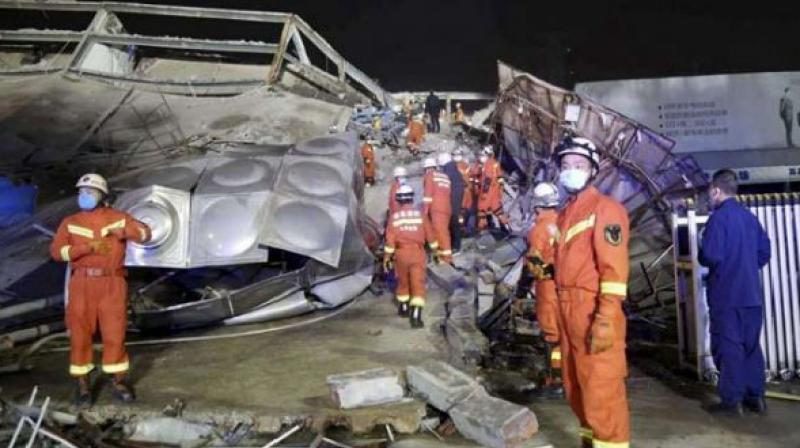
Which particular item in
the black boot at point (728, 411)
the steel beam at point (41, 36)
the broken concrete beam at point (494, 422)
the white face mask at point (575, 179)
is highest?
the steel beam at point (41, 36)

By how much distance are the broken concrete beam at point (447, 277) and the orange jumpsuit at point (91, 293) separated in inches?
186

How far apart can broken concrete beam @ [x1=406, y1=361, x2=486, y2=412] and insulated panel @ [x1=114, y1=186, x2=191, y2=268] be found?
11.4ft

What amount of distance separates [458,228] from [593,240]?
793cm

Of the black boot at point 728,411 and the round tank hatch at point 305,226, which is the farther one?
the round tank hatch at point 305,226

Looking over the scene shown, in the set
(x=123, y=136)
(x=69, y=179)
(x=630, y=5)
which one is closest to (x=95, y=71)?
(x=123, y=136)

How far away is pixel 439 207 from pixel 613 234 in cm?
668

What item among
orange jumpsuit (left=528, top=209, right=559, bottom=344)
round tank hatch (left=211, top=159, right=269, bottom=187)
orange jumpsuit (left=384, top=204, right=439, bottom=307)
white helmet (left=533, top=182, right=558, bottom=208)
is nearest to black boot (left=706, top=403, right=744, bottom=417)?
orange jumpsuit (left=528, top=209, right=559, bottom=344)

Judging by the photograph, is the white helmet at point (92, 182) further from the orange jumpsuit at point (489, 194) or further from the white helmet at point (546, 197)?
the orange jumpsuit at point (489, 194)

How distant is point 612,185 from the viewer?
450 inches

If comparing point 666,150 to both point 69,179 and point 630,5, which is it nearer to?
point 69,179

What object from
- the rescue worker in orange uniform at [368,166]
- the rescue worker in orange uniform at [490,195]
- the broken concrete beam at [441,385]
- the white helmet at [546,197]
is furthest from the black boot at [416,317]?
the rescue worker in orange uniform at [368,166]

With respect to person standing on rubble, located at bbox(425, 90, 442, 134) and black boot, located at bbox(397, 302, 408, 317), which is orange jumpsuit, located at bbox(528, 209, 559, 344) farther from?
person standing on rubble, located at bbox(425, 90, 442, 134)

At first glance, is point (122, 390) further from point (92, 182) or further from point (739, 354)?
point (739, 354)

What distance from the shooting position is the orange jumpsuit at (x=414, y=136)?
1445 cm
